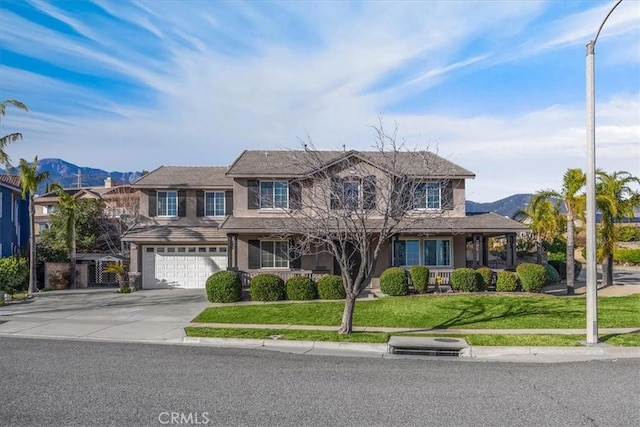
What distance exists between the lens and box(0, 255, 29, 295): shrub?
28.3 metres

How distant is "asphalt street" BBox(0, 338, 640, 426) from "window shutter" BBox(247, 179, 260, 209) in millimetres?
14542

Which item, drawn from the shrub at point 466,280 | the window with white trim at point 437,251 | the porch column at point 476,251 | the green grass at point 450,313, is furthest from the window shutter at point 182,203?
the porch column at point 476,251

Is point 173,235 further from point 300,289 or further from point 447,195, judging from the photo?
point 447,195

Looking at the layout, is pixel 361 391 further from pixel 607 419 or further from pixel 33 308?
pixel 33 308

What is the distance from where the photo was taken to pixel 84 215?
37812 mm

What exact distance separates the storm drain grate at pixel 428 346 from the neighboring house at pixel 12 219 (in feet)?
86.1

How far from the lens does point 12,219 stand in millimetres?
34594

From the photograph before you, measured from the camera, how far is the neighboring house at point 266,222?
25672 mm

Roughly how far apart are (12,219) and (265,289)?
20.0m

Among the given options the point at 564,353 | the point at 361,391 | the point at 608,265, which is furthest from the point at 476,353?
the point at 608,265

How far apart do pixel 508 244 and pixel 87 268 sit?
863 inches

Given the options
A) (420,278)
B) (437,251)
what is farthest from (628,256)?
(420,278)

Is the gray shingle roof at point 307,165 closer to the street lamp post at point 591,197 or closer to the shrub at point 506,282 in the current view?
Result: the shrub at point 506,282

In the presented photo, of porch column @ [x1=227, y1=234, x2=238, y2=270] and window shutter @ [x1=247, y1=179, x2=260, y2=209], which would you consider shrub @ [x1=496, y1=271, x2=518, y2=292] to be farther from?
porch column @ [x1=227, y1=234, x2=238, y2=270]
